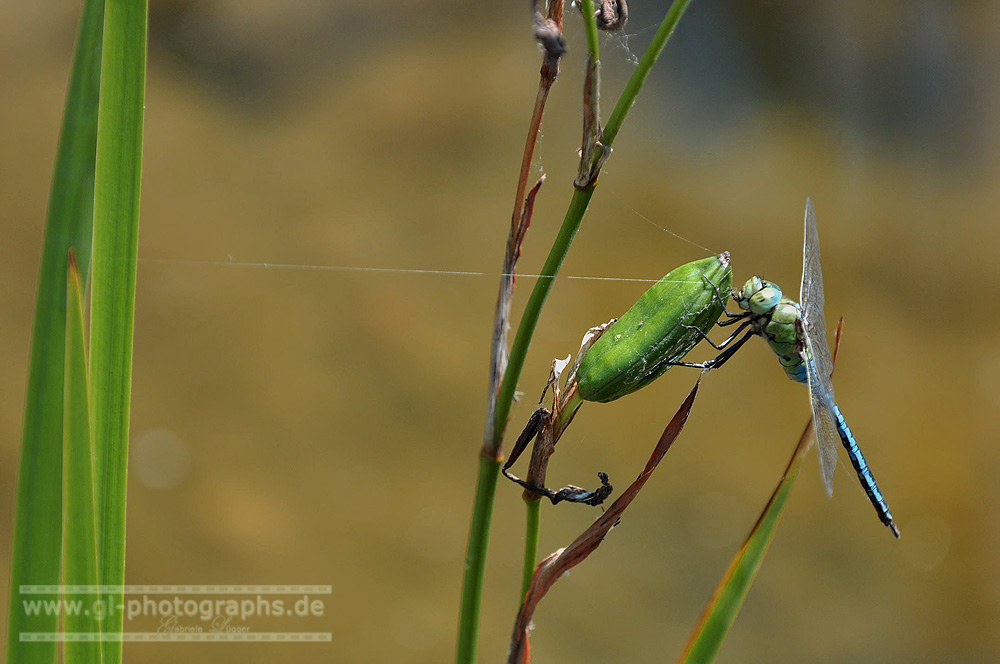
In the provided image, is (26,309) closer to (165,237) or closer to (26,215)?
(26,215)

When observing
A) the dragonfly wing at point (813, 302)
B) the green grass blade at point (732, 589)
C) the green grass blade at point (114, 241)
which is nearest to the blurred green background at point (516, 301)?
the dragonfly wing at point (813, 302)

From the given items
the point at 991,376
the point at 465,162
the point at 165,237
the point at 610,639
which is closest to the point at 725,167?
the point at 465,162

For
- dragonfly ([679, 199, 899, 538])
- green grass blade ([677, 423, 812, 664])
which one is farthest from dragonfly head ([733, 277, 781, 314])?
green grass blade ([677, 423, 812, 664])

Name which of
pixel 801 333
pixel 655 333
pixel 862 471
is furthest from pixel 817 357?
pixel 655 333

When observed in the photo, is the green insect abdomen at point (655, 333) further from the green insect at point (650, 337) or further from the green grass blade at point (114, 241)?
the green grass blade at point (114, 241)

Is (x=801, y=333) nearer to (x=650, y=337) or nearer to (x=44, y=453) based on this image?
(x=650, y=337)

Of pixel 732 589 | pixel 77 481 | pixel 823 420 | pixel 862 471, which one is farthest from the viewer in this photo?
pixel 862 471
